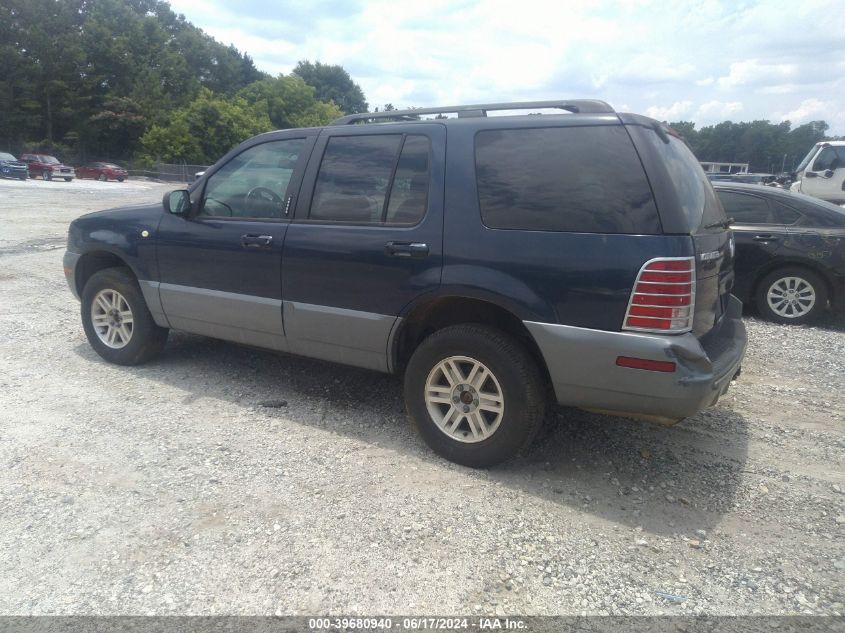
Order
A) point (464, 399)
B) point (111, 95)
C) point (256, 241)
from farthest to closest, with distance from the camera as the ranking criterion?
point (111, 95), point (256, 241), point (464, 399)

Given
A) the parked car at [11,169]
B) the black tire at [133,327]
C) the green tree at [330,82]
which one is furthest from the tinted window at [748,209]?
the green tree at [330,82]

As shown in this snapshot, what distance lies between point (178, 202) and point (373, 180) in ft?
5.65

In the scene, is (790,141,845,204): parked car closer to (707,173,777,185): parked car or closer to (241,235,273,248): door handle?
(707,173,777,185): parked car

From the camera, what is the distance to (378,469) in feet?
12.4

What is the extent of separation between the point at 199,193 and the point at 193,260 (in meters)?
0.53

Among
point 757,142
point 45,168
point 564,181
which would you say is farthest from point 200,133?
point 564,181

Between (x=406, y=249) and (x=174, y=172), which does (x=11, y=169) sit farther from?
(x=406, y=249)

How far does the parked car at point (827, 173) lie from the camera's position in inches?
528

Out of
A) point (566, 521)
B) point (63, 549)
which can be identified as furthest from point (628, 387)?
point (63, 549)

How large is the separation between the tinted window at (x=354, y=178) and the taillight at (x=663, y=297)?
167cm

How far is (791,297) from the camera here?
24.1ft

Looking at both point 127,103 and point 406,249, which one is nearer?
point 406,249

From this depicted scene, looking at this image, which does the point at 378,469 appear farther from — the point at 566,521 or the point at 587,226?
the point at 587,226

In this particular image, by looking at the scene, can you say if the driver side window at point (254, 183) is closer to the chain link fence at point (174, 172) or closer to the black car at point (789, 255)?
the black car at point (789, 255)
